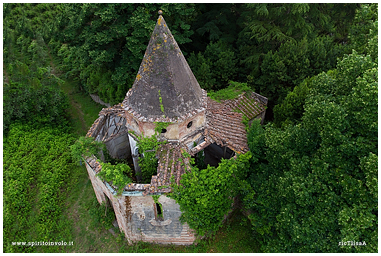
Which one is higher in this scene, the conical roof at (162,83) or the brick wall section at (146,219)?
the conical roof at (162,83)

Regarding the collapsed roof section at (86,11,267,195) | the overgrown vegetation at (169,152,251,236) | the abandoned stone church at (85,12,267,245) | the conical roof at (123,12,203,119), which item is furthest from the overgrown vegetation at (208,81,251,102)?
the overgrown vegetation at (169,152,251,236)

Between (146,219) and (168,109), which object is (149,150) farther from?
(146,219)

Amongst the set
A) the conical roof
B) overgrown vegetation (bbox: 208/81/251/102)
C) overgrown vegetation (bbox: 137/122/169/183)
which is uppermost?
the conical roof

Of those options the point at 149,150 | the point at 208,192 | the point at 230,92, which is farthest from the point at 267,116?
the point at 149,150

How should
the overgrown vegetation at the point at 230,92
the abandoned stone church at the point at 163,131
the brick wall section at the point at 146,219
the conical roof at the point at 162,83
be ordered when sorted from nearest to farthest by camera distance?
the conical roof at the point at 162,83, the abandoned stone church at the point at 163,131, the brick wall section at the point at 146,219, the overgrown vegetation at the point at 230,92

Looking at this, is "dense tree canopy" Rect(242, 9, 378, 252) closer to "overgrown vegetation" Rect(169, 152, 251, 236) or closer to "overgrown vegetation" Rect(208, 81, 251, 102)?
"overgrown vegetation" Rect(169, 152, 251, 236)

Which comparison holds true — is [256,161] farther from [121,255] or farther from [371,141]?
[121,255]

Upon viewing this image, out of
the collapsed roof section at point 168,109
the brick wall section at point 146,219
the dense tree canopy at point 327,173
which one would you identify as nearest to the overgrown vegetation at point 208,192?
the collapsed roof section at point 168,109

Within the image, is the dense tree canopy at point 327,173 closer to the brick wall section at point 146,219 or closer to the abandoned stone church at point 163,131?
the abandoned stone church at point 163,131

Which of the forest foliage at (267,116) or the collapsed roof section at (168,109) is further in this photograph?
the collapsed roof section at (168,109)
